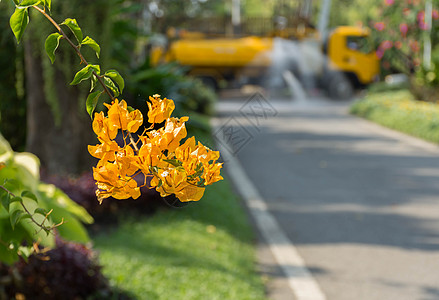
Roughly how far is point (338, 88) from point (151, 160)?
74.0 feet

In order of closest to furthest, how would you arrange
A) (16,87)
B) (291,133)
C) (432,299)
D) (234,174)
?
(432,299) → (16,87) → (234,174) → (291,133)

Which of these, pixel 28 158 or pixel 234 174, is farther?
pixel 234 174

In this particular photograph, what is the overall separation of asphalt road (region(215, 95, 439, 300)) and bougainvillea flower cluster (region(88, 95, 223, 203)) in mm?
289

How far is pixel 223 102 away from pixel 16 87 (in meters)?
15.3

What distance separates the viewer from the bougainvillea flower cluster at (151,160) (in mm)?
835

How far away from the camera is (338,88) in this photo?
74.8 feet

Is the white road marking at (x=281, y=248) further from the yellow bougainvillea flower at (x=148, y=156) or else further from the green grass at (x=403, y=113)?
the green grass at (x=403, y=113)

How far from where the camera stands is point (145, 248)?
4.81 meters

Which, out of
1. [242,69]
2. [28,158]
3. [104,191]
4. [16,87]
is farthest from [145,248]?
[242,69]

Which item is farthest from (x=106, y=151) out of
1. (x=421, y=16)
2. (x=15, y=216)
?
(x=421, y=16)

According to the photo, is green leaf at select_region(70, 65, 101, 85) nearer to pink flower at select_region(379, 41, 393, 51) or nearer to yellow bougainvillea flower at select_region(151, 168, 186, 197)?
yellow bougainvillea flower at select_region(151, 168, 186, 197)

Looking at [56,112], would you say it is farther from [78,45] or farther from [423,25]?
[423,25]

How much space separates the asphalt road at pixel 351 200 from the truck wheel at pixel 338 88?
937cm

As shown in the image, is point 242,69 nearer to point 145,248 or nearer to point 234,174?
point 234,174
